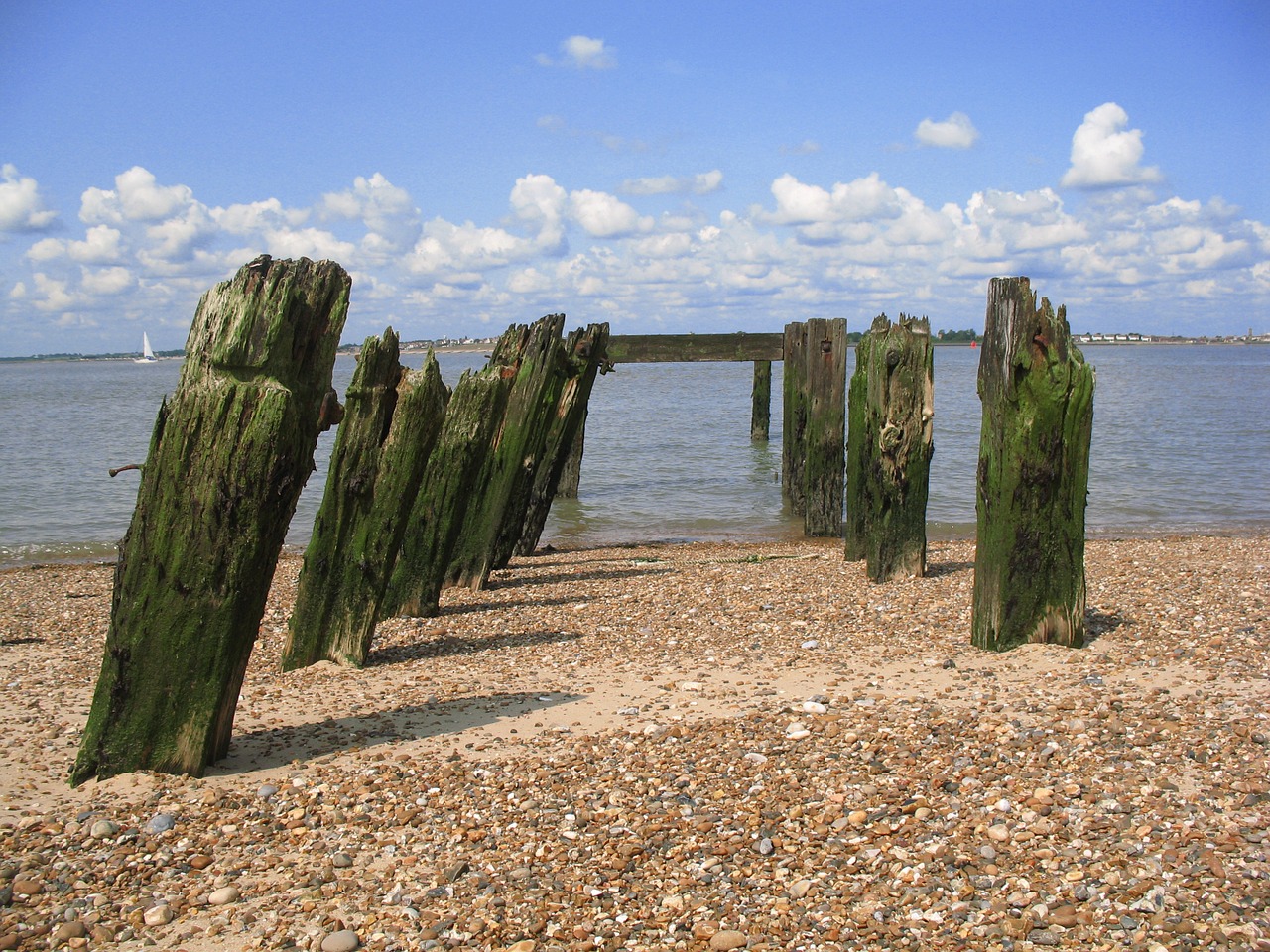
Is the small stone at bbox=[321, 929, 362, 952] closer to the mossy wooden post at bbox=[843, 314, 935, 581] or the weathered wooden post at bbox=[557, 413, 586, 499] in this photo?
the mossy wooden post at bbox=[843, 314, 935, 581]

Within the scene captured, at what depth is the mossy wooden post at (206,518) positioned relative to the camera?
13.9 feet

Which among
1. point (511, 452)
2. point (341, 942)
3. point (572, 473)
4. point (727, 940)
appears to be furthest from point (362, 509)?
point (572, 473)

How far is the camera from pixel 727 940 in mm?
3227

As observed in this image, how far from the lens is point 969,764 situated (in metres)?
4.24

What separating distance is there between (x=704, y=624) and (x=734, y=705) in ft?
7.57

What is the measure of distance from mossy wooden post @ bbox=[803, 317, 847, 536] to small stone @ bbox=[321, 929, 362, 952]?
36.6 feet

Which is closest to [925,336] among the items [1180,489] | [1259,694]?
[1259,694]

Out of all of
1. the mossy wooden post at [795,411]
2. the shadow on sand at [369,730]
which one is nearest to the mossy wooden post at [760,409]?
the mossy wooden post at [795,411]

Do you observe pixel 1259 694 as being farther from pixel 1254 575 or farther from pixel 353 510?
pixel 353 510

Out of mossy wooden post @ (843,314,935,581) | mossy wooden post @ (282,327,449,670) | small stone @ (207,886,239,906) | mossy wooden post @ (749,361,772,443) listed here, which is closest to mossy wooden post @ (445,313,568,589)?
mossy wooden post @ (282,327,449,670)

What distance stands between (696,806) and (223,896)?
166 centimetres

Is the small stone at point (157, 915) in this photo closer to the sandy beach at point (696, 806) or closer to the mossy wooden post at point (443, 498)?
the sandy beach at point (696, 806)

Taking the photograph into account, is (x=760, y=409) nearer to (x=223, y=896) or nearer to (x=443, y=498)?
(x=443, y=498)

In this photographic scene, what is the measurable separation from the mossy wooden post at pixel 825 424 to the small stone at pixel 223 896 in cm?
1106
